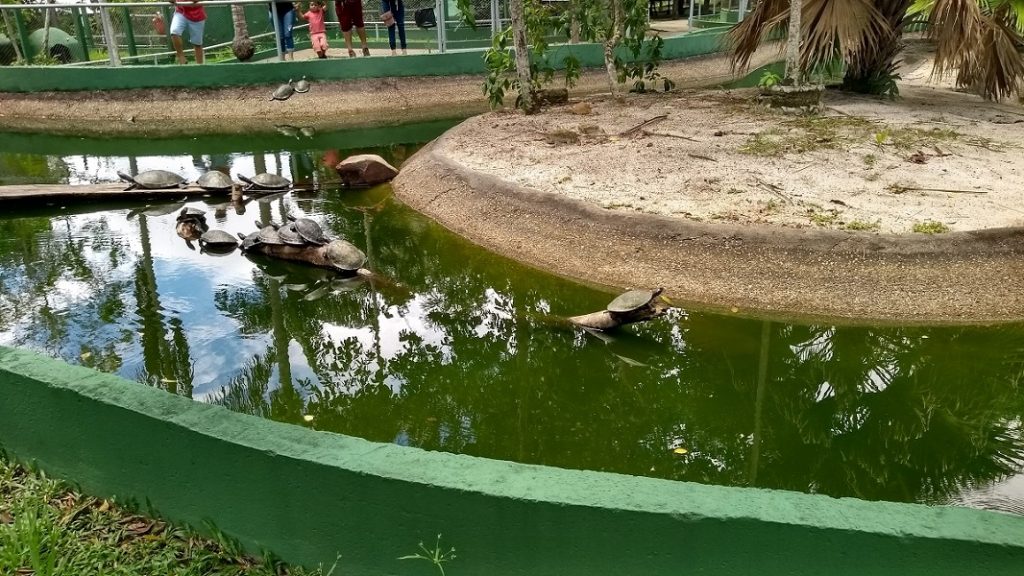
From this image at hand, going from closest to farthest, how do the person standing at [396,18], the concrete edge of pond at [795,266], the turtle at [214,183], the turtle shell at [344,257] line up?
the concrete edge of pond at [795,266]
the turtle shell at [344,257]
the turtle at [214,183]
the person standing at [396,18]

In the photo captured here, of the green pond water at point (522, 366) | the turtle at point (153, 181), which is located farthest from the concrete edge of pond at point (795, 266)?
the turtle at point (153, 181)

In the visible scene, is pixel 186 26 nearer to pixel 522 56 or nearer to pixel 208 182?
pixel 208 182

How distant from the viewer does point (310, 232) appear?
644 cm

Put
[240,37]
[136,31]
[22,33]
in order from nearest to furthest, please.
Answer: [22,33] < [136,31] < [240,37]

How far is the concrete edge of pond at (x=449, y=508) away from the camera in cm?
173

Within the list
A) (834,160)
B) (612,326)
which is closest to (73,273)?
(612,326)

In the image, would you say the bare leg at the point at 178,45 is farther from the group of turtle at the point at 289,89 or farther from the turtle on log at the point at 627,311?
the turtle on log at the point at 627,311

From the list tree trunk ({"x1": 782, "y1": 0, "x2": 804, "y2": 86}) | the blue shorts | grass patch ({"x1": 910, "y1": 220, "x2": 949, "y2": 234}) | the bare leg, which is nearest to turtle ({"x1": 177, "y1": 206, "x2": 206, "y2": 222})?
grass patch ({"x1": 910, "y1": 220, "x2": 949, "y2": 234})

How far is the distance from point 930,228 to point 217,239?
5646 millimetres

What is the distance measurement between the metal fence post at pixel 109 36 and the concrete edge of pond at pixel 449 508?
12189mm

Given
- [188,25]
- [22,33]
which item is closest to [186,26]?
[188,25]

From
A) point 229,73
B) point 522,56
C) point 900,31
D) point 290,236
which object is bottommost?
point 290,236

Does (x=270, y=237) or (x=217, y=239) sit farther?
(x=217, y=239)

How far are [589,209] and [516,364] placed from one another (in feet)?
6.60
